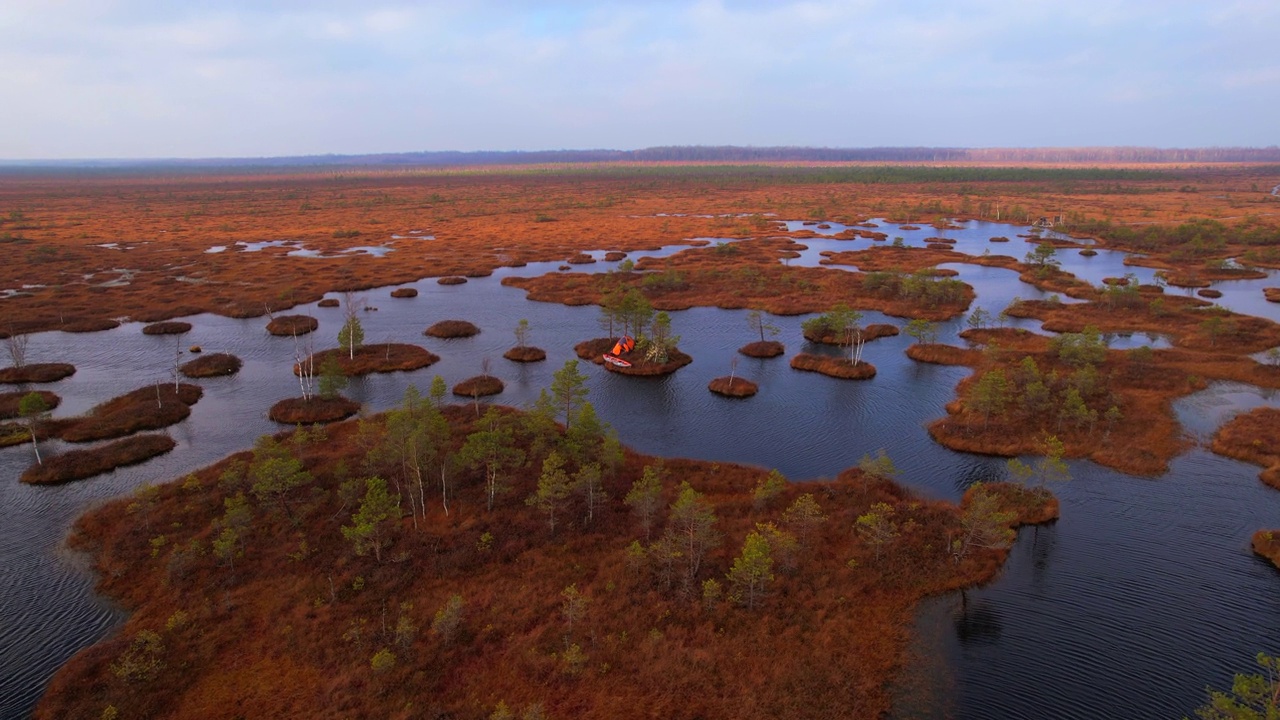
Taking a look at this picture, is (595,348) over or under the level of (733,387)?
over

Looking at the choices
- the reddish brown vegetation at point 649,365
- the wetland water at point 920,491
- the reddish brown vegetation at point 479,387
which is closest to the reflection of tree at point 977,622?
the wetland water at point 920,491

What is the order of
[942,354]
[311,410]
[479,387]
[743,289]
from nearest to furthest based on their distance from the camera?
[311,410] → [479,387] → [942,354] → [743,289]

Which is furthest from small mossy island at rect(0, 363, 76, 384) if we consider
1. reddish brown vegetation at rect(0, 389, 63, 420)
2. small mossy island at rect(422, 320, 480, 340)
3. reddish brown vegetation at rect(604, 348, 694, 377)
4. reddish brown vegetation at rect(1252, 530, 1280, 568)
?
reddish brown vegetation at rect(1252, 530, 1280, 568)

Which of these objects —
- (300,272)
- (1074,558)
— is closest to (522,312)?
(300,272)

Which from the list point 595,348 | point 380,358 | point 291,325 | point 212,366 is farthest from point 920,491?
point 291,325

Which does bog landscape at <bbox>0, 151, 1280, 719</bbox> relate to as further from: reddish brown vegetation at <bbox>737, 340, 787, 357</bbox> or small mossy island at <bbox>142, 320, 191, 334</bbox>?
small mossy island at <bbox>142, 320, 191, 334</bbox>

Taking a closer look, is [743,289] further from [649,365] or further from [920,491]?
[920,491]

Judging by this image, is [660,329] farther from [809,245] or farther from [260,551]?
[809,245]

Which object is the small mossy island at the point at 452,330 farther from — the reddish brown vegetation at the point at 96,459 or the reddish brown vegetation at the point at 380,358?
the reddish brown vegetation at the point at 96,459
